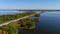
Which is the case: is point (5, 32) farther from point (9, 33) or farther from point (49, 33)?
point (49, 33)

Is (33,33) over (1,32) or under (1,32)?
under

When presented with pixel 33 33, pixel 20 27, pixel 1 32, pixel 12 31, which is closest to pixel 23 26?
pixel 20 27

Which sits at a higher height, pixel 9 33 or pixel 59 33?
pixel 9 33

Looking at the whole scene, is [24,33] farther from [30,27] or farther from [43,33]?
[30,27]

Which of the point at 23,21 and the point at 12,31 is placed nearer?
the point at 12,31

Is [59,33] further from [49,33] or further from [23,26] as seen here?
[23,26]

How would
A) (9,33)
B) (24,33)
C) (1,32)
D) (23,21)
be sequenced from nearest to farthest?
(1,32)
(9,33)
(24,33)
(23,21)

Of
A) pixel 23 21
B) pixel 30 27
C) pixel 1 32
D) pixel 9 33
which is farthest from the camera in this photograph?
pixel 23 21

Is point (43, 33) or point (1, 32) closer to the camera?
point (1, 32)

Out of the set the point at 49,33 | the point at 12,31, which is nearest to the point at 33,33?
the point at 49,33
